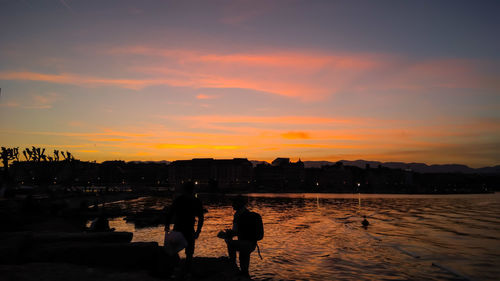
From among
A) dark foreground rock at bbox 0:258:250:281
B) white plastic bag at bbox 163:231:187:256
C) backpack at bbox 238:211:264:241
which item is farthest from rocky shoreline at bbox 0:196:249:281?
backpack at bbox 238:211:264:241

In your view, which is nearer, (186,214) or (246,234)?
(186,214)

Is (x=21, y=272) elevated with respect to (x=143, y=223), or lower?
elevated

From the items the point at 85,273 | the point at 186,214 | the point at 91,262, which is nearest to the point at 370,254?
the point at 186,214

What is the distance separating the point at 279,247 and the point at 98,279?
1698 centimetres

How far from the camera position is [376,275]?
16922 mm

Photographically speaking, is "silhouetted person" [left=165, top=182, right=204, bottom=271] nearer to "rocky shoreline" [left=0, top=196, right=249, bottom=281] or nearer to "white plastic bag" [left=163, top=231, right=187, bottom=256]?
"white plastic bag" [left=163, top=231, right=187, bottom=256]

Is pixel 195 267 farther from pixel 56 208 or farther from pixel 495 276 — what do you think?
pixel 56 208

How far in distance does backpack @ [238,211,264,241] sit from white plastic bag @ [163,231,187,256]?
2.74 m

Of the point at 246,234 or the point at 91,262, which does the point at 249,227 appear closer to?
the point at 246,234

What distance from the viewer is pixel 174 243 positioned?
9.18 m

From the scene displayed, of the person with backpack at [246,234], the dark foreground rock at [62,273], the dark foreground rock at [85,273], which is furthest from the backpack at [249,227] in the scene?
the dark foreground rock at [62,273]

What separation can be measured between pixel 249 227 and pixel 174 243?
3.13 m

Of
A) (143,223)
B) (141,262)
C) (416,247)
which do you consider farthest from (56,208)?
(416,247)

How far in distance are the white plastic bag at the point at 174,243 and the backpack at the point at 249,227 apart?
9.00ft
